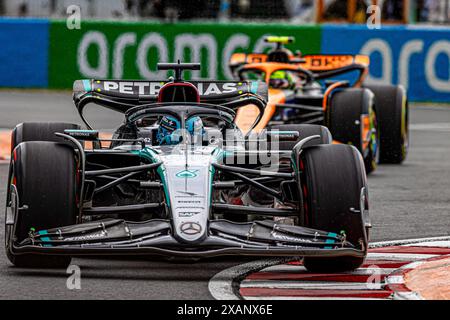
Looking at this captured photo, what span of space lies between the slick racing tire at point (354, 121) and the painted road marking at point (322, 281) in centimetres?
555

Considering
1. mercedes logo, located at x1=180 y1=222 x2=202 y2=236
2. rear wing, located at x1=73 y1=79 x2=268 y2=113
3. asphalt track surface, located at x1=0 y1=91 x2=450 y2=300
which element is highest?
rear wing, located at x1=73 y1=79 x2=268 y2=113

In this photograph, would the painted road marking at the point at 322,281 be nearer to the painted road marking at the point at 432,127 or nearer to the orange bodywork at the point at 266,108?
the orange bodywork at the point at 266,108

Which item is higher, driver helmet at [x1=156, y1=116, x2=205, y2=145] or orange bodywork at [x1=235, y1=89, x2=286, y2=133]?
driver helmet at [x1=156, y1=116, x2=205, y2=145]

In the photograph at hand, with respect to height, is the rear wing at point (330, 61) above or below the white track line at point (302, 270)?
above

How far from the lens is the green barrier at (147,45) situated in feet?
82.5

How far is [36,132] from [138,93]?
2.87 feet

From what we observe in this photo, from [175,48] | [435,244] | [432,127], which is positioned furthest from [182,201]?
[175,48]

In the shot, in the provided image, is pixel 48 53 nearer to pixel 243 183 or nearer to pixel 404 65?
pixel 404 65

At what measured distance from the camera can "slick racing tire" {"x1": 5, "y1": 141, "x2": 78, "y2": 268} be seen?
804 cm

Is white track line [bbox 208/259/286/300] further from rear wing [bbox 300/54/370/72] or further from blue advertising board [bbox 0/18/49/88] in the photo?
blue advertising board [bbox 0/18/49/88]

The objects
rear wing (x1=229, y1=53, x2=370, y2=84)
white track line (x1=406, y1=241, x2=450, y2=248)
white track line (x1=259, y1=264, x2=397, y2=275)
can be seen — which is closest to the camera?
white track line (x1=259, y1=264, x2=397, y2=275)

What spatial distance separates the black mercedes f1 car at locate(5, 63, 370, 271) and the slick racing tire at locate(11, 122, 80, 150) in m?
1.07

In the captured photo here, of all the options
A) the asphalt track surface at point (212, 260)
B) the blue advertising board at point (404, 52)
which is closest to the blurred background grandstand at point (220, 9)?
the blue advertising board at point (404, 52)

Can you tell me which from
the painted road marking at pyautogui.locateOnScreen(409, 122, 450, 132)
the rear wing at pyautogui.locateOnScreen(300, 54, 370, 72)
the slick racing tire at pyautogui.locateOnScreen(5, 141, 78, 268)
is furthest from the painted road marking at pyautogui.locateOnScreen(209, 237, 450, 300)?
the painted road marking at pyautogui.locateOnScreen(409, 122, 450, 132)
